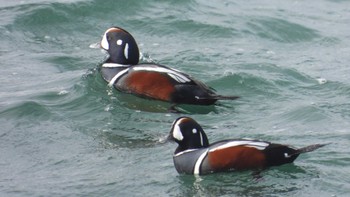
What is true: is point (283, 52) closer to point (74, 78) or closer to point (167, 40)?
point (167, 40)

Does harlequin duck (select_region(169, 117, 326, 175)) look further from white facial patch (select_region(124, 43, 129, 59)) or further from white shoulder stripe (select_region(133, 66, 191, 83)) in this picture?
white facial patch (select_region(124, 43, 129, 59))

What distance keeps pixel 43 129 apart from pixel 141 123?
3.96ft

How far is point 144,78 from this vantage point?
43.1 ft

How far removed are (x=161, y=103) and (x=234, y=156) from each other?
3091mm

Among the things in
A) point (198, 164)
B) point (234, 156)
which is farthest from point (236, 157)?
point (198, 164)

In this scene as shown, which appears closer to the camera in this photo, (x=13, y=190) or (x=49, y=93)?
(x=13, y=190)

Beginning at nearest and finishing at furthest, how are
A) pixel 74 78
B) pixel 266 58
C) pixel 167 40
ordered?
pixel 74 78
pixel 266 58
pixel 167 40

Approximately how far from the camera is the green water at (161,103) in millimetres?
10117

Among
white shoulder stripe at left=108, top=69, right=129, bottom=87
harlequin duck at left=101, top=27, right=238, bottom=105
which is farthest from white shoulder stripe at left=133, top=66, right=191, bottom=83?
white shoulder stripe at left=108, top=69, right=129, bottom=87

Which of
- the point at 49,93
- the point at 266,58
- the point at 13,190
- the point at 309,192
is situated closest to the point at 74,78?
the point at 49,93

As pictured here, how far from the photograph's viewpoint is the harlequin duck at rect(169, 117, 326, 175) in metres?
10.0

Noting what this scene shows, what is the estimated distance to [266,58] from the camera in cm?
1537

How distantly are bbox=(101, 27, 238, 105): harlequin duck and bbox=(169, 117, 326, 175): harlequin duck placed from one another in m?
2.53

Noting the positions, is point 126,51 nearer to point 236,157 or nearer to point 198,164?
point 198,164
